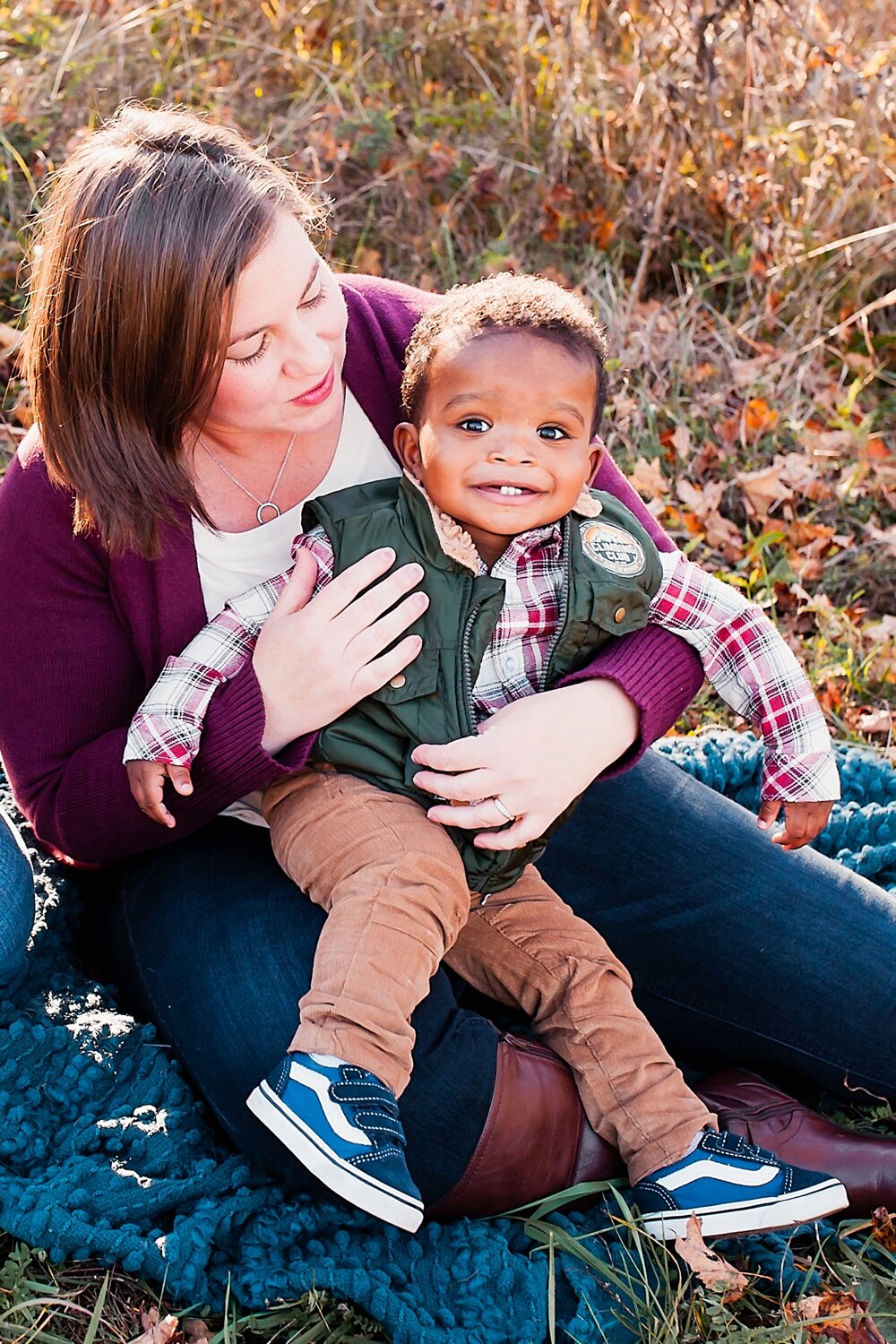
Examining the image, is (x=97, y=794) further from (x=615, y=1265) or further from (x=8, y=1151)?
(x=615, y=1265)

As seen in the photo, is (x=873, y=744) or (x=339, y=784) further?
(x=873, y=744)

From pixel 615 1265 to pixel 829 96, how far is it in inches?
158

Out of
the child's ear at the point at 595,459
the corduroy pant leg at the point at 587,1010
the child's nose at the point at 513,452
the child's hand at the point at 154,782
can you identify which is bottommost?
the corduroy pant leg at the point at 587,1010

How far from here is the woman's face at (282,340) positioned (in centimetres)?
202

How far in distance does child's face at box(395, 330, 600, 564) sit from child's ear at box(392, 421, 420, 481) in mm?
38

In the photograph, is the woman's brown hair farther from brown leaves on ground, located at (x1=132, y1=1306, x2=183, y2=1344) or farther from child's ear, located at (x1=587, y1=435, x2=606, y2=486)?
brown leaves on ground, located at (x1=132, y1=1306, x2=183, y2=1344)

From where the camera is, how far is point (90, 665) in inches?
87.7

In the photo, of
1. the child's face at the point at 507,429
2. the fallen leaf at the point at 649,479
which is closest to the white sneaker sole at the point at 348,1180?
the child's face at the point at 507,429

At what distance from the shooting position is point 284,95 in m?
4.70

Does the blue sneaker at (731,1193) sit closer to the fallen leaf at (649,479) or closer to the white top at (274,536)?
the white top at (274,536)

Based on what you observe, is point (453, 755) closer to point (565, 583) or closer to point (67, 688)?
point (565, 583)

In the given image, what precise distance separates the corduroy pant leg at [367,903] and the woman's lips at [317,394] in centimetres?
57

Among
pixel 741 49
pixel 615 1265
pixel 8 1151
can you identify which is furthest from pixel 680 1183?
pixel 741 49

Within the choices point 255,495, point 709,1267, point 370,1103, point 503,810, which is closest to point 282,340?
point 255,495
